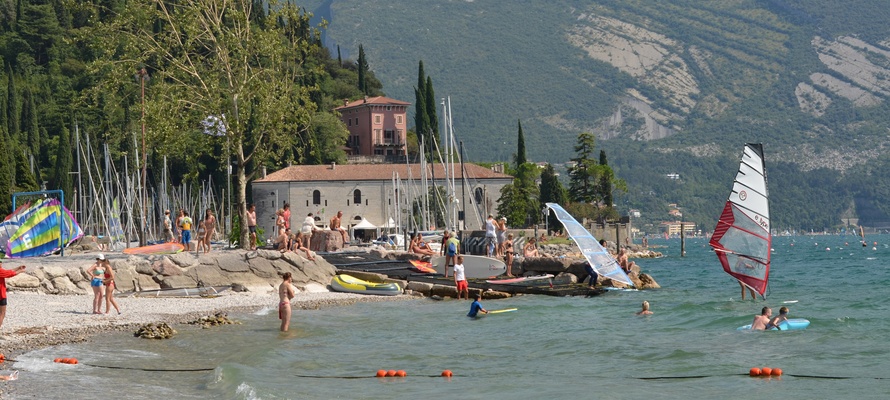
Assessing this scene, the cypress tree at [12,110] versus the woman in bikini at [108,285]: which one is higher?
the cypress tree at [12,110]

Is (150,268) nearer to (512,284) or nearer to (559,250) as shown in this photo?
(512,284)

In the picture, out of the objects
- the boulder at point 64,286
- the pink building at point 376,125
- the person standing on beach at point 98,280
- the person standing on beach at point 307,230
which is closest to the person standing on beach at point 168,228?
the person standing on beach at point 307,230

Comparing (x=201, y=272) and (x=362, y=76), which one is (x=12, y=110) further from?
(x=201, y=272)

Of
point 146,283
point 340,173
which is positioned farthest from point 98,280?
point 340,173

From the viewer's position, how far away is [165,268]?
103 ft

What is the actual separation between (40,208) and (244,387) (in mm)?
20136

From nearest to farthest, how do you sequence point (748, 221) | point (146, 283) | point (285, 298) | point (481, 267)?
point (285, 298) < point (748, 221) < point (146, 283) < point (481, 267)

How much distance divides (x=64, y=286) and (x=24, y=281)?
43.6 inches

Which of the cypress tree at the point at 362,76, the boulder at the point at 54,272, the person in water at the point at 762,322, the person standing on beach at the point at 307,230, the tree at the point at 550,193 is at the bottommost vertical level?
the person in water at the point at 762,322

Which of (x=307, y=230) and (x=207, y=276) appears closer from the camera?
(x=207, y=276)

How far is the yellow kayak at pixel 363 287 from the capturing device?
33.5 metres

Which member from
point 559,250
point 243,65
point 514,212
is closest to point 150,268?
point 243,65

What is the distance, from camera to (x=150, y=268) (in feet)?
103

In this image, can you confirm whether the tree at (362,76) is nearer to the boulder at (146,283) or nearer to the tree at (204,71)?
the tree at (204,71)
